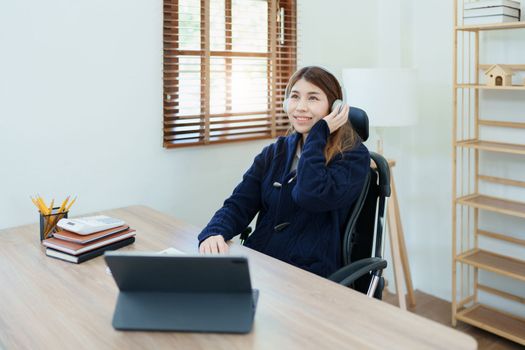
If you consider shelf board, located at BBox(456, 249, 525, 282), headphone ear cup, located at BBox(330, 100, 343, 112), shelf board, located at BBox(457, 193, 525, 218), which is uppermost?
headphone ear cup, located at BBox(330, 100, 343, 112)

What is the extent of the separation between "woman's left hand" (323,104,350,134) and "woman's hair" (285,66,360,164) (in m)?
0.04

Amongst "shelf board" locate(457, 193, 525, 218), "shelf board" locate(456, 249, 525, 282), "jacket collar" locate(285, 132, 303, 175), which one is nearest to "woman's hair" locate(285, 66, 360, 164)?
"jacket collar" locate(285, 132, 303, 175)

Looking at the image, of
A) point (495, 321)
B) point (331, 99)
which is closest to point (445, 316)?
point (495, 321)

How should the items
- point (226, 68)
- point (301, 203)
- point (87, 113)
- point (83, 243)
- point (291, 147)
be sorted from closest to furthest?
point (83, 243)
point (301, 203)
point (291, 147)
point (87, 113)
point (226, 68)

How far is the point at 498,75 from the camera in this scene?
2871 mm

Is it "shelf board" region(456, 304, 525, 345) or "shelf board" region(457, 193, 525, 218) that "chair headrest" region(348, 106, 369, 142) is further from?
"shelf board" region(456, 304, 525, 345)

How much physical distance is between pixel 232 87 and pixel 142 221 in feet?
3.50

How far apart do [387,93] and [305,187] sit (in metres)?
1.16

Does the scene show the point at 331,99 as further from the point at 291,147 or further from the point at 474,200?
the point at 474,200

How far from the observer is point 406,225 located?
3703 millimetres

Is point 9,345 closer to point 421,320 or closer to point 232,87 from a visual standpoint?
point 421,320

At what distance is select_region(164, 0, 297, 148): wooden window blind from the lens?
2863 mm

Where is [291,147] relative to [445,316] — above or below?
above

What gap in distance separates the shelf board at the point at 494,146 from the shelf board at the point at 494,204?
0.98 feet
